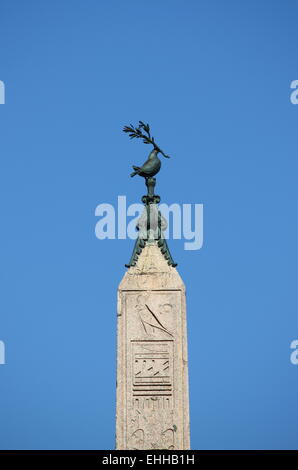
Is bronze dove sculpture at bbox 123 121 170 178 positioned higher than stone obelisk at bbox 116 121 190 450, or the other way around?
bronze dove sculpture at bbox 123 121 170 178

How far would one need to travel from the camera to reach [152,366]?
48.2 ft

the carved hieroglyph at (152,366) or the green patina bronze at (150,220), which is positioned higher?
the green patina bronze at (150,220)

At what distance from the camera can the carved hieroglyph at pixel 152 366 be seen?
14578 mm

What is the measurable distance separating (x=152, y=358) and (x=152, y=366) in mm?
100

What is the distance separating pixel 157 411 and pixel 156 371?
496 mm

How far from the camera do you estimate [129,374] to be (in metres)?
14.7

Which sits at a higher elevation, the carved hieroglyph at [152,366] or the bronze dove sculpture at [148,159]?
the bronze dove sculpture at [148,159]

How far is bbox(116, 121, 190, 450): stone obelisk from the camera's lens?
14578 mm

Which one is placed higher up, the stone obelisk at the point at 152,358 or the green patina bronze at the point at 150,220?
the green patina bronze at the point at 150,220

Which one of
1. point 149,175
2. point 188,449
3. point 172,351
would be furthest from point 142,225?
point 188,449

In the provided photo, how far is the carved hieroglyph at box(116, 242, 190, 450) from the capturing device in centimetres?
1458

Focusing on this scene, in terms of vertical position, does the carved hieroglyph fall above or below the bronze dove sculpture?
below

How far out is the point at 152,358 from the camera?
14703mm
